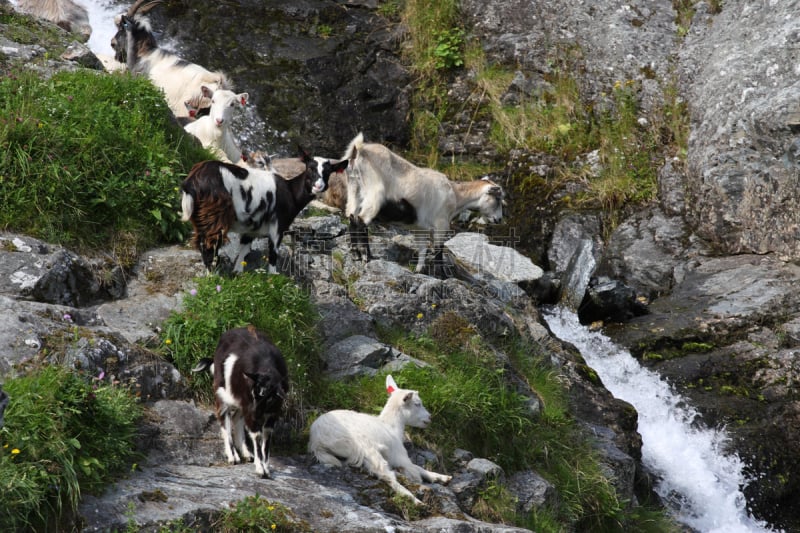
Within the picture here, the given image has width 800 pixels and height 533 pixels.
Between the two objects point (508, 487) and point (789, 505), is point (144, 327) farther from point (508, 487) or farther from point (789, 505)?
point (789, 505)

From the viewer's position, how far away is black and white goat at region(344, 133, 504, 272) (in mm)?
10578

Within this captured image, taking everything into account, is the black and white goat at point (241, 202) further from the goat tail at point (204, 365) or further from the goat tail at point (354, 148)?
the goat tail at point (354, 148)

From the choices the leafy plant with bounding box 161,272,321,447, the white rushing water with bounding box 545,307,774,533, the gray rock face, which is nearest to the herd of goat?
the leafy plant with bounding box 161,272,321,447

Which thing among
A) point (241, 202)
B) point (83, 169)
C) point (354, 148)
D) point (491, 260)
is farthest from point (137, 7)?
point (241, 202)

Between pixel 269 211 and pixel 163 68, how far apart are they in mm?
4989

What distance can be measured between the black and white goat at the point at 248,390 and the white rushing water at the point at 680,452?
5.32 meters

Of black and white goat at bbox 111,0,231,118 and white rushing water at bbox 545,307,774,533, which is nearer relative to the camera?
white rushing water at bbox 545,307,774,533

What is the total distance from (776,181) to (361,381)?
7.65m

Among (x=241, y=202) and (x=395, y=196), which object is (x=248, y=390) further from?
(x=395, y=196)

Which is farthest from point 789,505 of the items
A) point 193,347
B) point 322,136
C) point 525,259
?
point 322,136

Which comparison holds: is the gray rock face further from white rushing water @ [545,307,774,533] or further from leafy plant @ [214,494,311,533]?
leafy plant @ [214,494,311,533]

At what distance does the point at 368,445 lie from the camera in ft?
22.0

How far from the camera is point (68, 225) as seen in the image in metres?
8.27

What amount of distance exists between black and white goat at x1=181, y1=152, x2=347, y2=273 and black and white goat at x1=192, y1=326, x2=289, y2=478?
1.44 m
